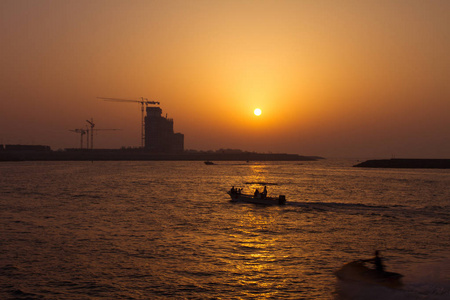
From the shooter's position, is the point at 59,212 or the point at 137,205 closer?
the point at 59,212

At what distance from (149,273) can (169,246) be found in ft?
21.2

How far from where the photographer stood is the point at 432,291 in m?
19.2

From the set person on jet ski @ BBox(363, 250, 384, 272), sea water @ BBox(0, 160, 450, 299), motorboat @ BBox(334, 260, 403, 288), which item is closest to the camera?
sea water @ BBox(0, 160, 450, 299)

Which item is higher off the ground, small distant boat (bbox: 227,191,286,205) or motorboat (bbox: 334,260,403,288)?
small distant boat (bbox: 227,191,286,205)

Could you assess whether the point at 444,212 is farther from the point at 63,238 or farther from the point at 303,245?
the point at 63,238

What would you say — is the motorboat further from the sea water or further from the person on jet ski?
the sea water

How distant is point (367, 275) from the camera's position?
21703 mm

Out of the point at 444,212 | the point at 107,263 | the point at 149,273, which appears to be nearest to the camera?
the point at 149,273

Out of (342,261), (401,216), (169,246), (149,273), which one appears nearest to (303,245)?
(342,261)

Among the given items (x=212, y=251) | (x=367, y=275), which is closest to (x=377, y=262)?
(x=367, y=275)

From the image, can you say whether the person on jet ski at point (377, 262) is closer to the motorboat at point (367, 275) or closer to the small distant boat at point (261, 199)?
the motorboat at point (367, 275)

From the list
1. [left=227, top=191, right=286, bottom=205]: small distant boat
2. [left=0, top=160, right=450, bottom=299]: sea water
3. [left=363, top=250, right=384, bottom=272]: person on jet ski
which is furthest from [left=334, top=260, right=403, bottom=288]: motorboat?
[left=227, top=191, right=286, bottom=205]: small distant boat

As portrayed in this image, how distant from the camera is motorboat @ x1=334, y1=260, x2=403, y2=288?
2055 cm

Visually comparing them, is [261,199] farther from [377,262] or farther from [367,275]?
[367,275]
